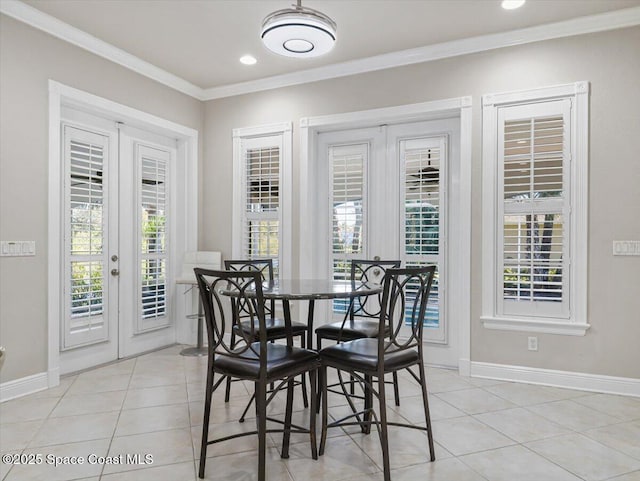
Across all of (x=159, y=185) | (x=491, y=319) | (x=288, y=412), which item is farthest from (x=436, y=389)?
(x=159, y=185)

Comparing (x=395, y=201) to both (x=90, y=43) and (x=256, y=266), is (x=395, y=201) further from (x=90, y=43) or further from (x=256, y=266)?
(x=90, y=43)

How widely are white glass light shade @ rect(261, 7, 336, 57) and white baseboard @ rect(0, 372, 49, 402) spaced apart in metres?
2.97

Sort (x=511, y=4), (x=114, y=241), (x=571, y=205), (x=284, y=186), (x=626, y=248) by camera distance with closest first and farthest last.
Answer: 1. (x=511, y=4)
2. (x=626, y=248)
3. (x=571, y=205)
4. (x=114, y=241)
5. (x=284, y=186)

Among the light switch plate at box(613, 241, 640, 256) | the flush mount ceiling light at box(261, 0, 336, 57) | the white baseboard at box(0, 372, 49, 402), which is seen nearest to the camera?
the flush mount ceiling light at box(261, 0, 336, 57)

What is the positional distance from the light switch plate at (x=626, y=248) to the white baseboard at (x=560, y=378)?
3.11 feet

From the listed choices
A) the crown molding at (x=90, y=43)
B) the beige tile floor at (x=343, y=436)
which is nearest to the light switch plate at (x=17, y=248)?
the beige tile floor at (x=343, y=436)

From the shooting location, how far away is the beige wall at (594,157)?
3307 mm

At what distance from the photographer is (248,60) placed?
4172 mm

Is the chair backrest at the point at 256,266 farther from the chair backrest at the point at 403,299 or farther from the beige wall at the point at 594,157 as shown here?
the beige wall at the point at 594,157

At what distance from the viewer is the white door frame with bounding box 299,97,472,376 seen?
12.4 ft

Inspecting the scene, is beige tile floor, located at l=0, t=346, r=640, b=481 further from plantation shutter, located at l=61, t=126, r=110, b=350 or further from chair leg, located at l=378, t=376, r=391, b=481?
plantation shutter, located at l=61, t=126, r=110, b=350

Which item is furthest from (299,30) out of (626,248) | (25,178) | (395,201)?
(626,248)

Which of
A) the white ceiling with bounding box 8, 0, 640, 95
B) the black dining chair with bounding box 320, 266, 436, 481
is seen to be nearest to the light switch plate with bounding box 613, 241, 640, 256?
the white ceiling with bounding box 8, 0, 640, 95

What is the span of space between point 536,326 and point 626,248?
89cm
